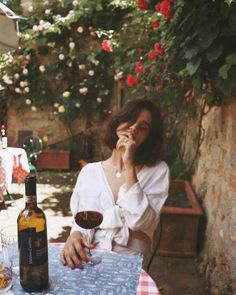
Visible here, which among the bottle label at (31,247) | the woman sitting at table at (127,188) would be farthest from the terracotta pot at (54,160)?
the bottle label at (31,247)

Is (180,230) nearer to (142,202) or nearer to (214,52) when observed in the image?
(142,202)

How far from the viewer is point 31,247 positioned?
3.33 feet

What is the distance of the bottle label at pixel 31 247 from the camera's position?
40.0 inches

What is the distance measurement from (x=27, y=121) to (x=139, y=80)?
3.81 metres

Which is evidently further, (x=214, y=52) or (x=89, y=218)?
(x=214, y=52)

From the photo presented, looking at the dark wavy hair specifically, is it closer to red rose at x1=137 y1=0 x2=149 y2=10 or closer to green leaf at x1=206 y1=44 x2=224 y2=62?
green leaf at x1=206 y1=44 x2=224 y2=62

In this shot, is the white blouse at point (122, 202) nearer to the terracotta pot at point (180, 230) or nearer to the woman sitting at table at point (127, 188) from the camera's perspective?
the woman sitting at table at point (127, 188)

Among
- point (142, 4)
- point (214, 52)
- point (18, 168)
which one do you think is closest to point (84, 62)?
point (18, 168)

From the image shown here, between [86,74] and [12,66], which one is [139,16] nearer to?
[86,74]

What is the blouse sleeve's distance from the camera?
5.21 ft

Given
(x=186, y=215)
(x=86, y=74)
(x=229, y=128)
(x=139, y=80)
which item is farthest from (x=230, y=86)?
(x=86, y=74)

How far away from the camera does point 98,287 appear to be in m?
1.13

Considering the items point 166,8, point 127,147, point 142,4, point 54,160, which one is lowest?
point 54,160

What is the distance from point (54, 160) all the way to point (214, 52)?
502 centimetres
